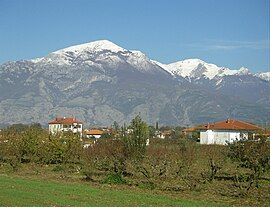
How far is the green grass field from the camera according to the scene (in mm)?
17141

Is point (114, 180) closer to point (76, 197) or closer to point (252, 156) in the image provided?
point (76, 197)

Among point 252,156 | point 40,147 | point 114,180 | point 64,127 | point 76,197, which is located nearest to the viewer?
point 76,197

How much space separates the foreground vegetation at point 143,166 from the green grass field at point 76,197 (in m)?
0.07

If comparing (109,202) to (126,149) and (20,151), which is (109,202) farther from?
(20,151)

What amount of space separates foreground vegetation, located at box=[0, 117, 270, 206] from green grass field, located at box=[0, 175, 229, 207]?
0.07 metres

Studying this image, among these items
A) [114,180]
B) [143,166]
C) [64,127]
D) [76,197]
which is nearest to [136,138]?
[143,166]

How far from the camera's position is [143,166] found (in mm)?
26234

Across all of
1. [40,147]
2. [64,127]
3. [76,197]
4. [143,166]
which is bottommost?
[76,197]

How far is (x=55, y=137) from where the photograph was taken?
3828 cm

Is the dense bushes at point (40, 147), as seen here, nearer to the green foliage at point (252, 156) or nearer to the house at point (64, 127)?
the house at point (64, 127)

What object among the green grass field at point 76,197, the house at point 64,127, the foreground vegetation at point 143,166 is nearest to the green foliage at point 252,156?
the foreground vegetation at point 143,166

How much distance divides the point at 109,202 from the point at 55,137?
2136 cm

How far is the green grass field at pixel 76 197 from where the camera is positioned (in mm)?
17141

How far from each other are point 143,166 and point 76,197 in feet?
26.1
